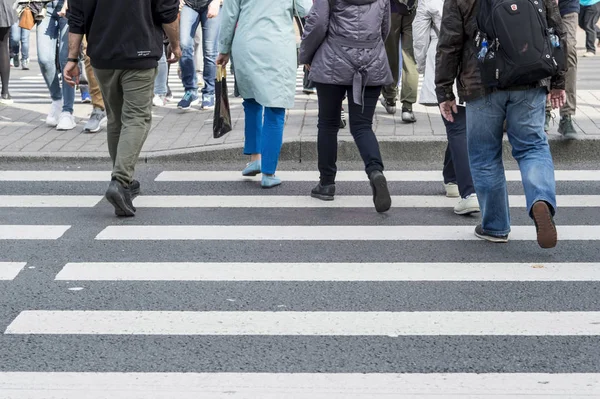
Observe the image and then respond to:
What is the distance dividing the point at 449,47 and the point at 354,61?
1.20 m

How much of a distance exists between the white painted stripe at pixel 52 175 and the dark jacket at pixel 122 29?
152cm

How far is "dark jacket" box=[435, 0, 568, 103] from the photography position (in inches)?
242

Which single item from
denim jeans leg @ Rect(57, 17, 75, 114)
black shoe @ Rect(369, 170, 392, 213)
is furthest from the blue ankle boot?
denim jeans leg @ Rect(57, 17, 75, 114)

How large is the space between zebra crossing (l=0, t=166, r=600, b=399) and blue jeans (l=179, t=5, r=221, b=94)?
4092 mm

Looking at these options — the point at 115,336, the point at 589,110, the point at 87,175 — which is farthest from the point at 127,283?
the point at 589,110

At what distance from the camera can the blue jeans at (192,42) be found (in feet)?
39.2

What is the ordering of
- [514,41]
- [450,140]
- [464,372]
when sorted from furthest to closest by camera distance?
1. [450,140]
2. [514,41]
3. [464,372]

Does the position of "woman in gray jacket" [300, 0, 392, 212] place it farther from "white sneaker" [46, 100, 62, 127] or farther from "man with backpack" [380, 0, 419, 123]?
"white sneaker" [46, 100, 62, 127]

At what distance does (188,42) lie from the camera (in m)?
12.0

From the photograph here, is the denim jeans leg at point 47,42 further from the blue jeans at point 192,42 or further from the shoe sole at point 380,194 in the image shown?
the shoe sole at point 380,194

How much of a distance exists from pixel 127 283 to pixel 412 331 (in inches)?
62.4

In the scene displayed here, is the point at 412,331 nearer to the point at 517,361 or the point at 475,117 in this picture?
the point at 517,361

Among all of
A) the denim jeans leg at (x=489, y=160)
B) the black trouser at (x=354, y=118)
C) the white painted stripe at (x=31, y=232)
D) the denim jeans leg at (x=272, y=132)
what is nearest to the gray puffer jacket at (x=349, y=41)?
the black trouser at (x=354, y=118)

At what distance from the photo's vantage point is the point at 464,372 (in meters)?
4.29
